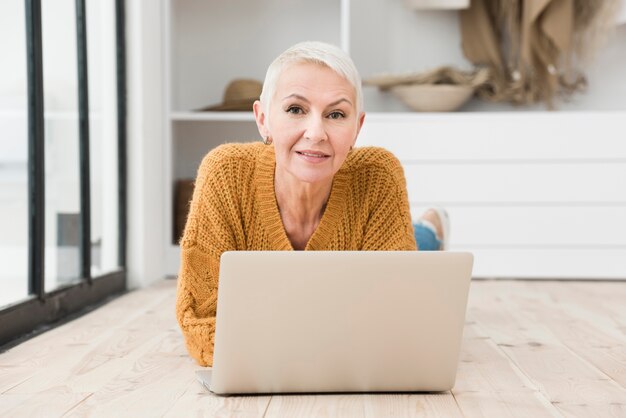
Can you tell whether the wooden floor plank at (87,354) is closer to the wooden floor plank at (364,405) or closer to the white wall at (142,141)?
the wooden floor plank at (364,405)

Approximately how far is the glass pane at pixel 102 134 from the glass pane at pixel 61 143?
18 cm

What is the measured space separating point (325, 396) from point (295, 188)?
0.44 m

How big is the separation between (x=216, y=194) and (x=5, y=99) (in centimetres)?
72

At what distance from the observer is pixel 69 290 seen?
262cm

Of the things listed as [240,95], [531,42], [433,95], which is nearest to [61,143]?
[240,95]

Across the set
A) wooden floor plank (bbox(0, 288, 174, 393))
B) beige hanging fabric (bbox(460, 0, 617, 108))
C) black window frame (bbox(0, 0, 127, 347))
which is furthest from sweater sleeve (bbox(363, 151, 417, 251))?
beige hanging fabric (bbox(460, 0, 617, 108))

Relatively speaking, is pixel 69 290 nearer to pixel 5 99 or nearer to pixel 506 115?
pixel 5 99

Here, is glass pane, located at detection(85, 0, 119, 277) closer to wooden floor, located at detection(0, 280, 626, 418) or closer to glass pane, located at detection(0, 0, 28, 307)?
wooden floor, located at detection(0, 280, 626, 418)

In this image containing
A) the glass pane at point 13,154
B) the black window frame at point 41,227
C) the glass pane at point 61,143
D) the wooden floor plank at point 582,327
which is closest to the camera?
the wooden floor plank at point 582,327

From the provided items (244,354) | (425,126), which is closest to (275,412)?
(244,354)

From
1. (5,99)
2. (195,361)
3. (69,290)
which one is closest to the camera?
(195,361)

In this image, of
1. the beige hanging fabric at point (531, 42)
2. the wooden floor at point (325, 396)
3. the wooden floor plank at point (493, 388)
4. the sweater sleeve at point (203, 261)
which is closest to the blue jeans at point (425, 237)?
the wooden floor at point (325, 396)

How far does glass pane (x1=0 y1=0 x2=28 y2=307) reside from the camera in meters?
2.17

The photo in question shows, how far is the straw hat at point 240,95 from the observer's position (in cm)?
375
